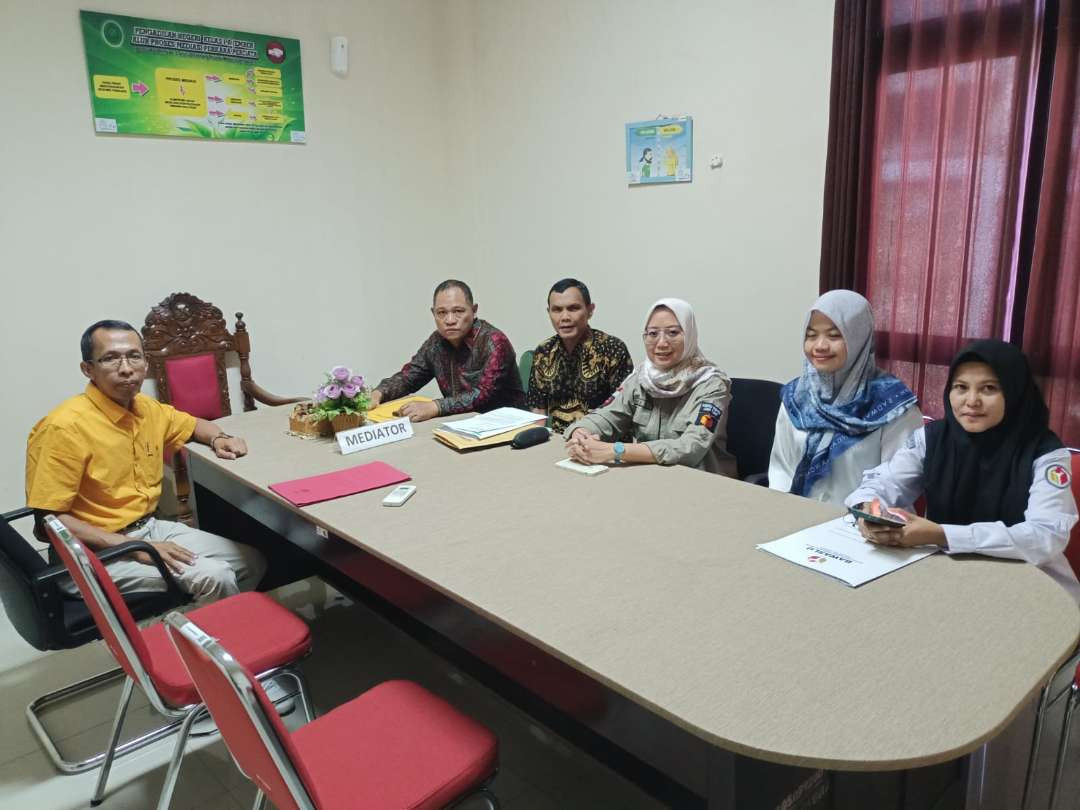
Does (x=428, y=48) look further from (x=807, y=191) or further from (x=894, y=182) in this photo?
(x=894, y=182)

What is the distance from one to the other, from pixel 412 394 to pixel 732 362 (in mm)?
1466

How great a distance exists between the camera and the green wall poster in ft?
11.3

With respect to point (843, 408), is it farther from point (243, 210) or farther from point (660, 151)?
point (243, 210)

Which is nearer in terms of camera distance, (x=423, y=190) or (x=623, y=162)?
(x=623, y=162)

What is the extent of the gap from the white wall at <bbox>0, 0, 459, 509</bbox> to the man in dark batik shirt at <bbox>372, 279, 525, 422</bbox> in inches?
45.7

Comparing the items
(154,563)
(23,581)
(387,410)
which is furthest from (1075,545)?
(23,581)

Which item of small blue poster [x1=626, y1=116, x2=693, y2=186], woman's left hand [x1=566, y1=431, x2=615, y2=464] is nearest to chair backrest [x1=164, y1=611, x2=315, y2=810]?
woman's left hand [x1=566, y1=431, x2=615, y2=464]

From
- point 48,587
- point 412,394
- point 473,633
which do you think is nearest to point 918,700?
point 473,633

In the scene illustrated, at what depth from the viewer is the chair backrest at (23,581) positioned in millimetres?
1885

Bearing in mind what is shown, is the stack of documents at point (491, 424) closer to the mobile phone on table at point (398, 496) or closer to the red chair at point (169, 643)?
the mobile phone on table at point (398, 496)

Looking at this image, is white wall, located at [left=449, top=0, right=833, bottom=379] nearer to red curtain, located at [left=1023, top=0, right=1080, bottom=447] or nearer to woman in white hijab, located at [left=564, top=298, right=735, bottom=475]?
red curtain, located at [left=1023, top=0, right=1080, bottom=447]

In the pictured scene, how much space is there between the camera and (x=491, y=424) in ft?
8.40

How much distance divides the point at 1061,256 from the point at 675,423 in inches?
51.7

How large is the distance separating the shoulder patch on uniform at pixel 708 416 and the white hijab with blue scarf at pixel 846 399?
24 centimetres
